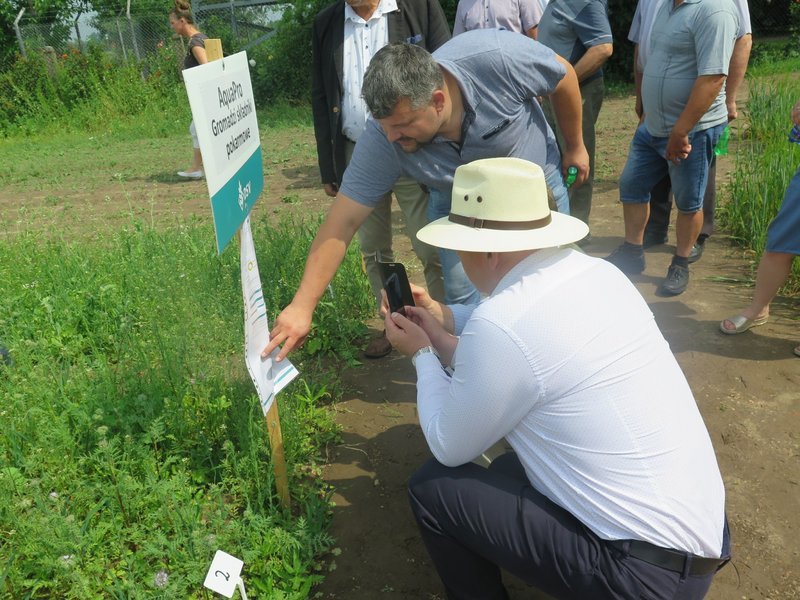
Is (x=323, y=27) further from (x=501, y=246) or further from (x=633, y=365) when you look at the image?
(x=633, y=365)

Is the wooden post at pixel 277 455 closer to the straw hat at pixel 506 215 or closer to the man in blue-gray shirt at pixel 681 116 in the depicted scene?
the straw hat at pixel 506 215

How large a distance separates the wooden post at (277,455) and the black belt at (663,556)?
119cm

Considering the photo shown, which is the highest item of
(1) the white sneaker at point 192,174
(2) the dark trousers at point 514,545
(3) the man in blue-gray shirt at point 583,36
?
(3) the man in blue-gray shirt at point 583,36

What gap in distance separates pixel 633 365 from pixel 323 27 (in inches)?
99.0

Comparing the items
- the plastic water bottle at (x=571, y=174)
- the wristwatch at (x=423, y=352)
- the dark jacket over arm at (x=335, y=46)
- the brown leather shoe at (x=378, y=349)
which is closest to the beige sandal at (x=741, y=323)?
the plastic water bottle at (x=571, y=174)

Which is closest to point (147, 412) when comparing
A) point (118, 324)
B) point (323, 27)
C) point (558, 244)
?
point (118, 324)

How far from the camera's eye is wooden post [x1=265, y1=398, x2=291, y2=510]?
2.35m

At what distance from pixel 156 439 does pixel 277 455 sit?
0.46 metres

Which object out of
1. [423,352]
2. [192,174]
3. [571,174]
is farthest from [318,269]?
[192,174]

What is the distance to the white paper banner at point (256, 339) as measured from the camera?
216cm

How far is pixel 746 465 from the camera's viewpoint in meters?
2.72

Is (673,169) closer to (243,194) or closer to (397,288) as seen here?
(397,288)

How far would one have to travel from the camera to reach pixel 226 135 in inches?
79.7

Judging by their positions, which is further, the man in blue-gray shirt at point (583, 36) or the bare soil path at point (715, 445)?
the man in blue-gray shirt at point (583, 36)
